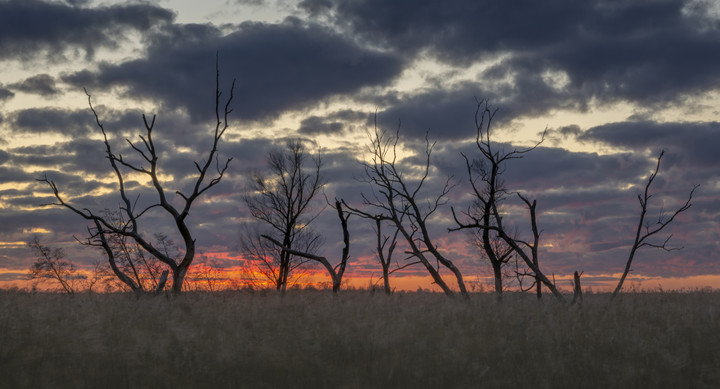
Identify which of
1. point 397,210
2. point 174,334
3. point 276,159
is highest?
point 276,159

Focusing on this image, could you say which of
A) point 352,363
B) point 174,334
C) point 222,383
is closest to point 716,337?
point 352,363

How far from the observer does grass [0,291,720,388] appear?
1061 centimetres

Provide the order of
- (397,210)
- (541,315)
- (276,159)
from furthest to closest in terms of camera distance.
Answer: (276,159), (397,210), (541,315)

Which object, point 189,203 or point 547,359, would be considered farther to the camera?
point 189,203

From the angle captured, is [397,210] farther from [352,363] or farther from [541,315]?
[352,363]

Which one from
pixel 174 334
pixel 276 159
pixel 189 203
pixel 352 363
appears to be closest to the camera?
pixel 352 363

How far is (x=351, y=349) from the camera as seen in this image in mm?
11914

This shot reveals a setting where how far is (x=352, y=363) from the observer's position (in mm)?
11336

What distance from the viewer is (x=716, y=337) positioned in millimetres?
13531

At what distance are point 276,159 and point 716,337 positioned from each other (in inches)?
914

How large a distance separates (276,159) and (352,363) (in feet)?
72.9

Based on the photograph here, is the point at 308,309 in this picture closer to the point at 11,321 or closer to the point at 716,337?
the point at 11,321

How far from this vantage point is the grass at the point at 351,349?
34.8ft

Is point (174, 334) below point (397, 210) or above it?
below
